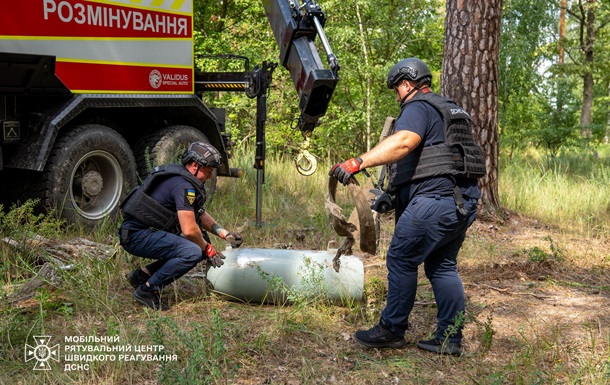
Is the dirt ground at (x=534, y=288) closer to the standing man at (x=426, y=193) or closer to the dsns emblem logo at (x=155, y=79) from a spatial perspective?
the standing man at (x=426, y=193)

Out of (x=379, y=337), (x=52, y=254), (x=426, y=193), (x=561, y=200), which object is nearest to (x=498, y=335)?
(x=379, y=337)

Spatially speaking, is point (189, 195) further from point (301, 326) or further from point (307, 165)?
point (307, 165)

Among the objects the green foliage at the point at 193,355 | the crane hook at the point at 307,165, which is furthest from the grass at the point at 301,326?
the crane hook at the point at 307,165

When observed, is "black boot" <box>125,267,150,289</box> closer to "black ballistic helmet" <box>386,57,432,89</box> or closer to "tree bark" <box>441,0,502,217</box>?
"black ballistic helmet" <box>386,57,432,89</box>

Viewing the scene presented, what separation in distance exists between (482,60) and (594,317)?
357cm

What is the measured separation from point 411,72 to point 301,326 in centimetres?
174

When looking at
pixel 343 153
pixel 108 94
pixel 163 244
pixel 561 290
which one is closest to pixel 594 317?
pixel 561 290

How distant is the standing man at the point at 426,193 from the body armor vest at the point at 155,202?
1.16 metres

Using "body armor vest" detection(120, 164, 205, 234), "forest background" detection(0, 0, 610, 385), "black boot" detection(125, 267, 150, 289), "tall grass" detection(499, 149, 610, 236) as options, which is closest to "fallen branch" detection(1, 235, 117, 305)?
"forest background" detection(0, 0, 610, 385)

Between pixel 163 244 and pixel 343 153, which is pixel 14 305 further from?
pixel 343 153

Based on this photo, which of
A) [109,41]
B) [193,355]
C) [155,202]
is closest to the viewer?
[193,355]

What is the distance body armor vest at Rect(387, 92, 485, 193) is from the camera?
13.4 ft

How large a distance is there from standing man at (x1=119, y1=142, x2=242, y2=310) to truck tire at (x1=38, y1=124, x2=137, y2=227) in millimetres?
1692

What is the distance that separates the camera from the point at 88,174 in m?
6.65
